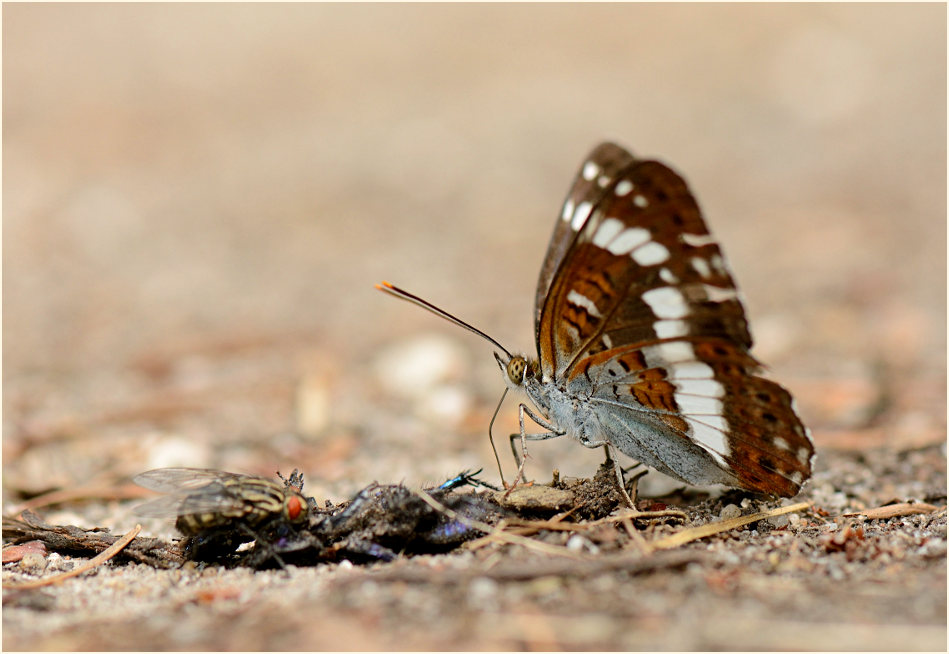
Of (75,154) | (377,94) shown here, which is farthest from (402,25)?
(75,154)

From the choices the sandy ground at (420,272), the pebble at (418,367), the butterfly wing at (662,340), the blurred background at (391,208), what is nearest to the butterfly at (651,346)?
the butterfly wing at (662,340)

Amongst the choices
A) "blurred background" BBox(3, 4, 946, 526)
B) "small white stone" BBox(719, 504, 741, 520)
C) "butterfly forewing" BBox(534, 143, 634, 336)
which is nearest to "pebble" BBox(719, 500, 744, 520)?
"small white stone" BBox(719, 504, 741, 520)

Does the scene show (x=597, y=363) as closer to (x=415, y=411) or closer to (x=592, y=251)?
(x=592, y=251)

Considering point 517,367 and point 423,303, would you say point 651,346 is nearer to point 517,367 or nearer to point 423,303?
point 517,367

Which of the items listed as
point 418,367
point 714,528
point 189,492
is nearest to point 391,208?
point 418,367

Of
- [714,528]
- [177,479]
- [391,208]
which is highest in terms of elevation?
[391,208]
